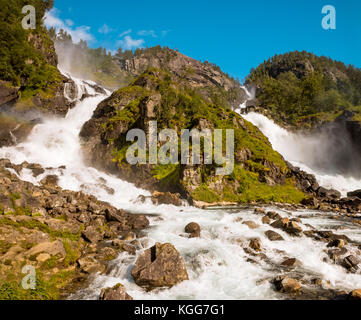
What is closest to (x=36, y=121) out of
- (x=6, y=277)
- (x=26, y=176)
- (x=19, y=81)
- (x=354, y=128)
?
(x=19, y=81)

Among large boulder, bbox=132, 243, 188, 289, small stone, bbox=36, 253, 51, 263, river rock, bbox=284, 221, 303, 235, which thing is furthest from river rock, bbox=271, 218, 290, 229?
small stone, bbox=36, 253, 51, 263

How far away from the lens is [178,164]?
38.4m

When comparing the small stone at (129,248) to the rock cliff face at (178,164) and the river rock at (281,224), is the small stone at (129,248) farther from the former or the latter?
the rock cliff face at (178,164)

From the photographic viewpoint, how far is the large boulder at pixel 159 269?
35.9 ft

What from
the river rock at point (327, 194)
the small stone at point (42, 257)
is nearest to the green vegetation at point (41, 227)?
the small stone at point (42, 257)

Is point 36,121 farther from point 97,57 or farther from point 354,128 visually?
point 97,57

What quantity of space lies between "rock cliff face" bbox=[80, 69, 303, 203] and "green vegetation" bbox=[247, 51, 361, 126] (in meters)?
31.6

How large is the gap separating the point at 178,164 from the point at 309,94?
76.6 m

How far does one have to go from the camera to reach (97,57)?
182125 millimetres

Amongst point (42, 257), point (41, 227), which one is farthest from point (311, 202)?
point (42, 257)

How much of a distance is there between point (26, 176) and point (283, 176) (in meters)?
42.0

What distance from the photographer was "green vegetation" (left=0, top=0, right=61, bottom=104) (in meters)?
49.0

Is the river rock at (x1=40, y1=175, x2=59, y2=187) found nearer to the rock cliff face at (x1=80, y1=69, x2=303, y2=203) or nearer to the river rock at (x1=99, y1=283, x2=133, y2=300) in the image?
the rock cliff face at (x1=80, y1=69, x2=303, y2=203)

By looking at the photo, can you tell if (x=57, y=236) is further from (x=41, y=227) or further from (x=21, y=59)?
(x=21, y=59)
